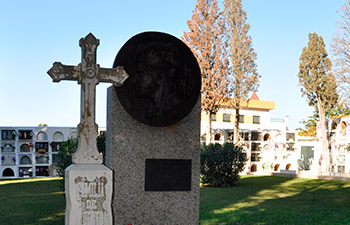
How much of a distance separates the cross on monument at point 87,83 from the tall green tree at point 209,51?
58.9 ft

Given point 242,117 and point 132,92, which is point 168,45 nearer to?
point 132,92

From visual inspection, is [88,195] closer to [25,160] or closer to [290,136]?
[25,160]

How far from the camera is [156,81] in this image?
5145mm

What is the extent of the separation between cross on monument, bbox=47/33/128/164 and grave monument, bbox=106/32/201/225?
Answer: 852 mm

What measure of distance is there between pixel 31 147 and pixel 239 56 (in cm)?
1267

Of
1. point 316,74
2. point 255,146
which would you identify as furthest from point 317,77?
point 255,146

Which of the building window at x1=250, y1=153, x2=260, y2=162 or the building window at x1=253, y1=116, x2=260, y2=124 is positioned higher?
the building window at x1=253, y1=116, x2=260, y2=124

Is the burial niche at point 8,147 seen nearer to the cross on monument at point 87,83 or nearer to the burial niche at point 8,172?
the burial niche at point 8,172

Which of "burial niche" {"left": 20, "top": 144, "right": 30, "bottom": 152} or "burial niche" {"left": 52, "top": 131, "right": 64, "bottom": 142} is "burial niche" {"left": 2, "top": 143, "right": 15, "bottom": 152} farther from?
"burial niche" {"left": 52, "top": 131, "right": 64, "bottom": 142}

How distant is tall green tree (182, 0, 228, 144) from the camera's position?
22.1 metres

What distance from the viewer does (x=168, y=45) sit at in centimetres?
533

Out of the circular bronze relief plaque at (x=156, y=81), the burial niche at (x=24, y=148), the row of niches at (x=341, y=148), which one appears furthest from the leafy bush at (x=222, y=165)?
the burial niche at (x=24, y=148)

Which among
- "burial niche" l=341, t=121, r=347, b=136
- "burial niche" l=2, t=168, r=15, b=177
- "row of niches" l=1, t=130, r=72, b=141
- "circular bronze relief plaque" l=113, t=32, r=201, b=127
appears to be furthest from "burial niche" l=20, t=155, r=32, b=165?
"circular bronze relief plaque" l=113, t=32, r=201, b=127

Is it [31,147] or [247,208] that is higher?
[31,147]
